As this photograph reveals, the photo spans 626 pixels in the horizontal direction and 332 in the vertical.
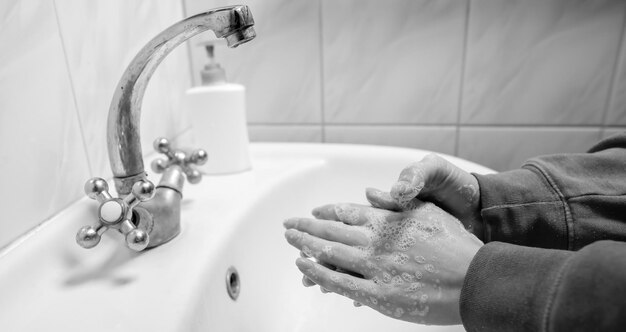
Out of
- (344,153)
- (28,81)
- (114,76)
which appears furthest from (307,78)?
(28,81)

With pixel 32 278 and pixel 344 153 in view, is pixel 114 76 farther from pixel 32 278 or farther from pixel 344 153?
pixel 344 153

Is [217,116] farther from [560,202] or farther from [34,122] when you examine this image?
[560,202]

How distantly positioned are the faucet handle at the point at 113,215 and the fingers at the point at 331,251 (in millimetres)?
137

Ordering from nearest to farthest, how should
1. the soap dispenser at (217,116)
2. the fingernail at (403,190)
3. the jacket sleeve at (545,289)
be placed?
the jacket sleeve at (545,289) → the fingernail at (403,190) → the soap dispenser at (217,116)

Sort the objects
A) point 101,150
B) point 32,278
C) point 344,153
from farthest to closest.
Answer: point 344,153 < point 101,150 < point 32,278

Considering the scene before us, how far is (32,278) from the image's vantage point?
1.05 ft

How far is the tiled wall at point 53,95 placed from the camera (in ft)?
1.07

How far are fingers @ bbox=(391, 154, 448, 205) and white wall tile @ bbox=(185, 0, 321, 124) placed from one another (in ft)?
1.19

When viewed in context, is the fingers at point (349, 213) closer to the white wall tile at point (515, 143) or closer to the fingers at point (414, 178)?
the fingers at point (414, 178)

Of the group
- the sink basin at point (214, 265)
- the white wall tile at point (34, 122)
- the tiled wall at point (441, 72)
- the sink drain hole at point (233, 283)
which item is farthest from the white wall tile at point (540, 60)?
the white wall tile at point (34, 122)

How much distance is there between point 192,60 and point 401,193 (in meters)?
0.53

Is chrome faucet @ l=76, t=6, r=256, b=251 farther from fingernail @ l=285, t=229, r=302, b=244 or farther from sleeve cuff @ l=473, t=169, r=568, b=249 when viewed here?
sleeve cuff @ l=473, t=169, r=568, b=249

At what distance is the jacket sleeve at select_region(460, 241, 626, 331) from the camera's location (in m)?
0.23

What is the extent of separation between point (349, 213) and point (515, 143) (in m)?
0.43
